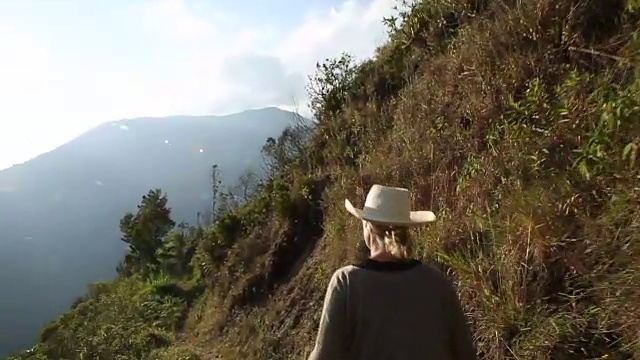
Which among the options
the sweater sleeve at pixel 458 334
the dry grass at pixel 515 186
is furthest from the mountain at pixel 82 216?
the sweater sleeve at pixel 458 334

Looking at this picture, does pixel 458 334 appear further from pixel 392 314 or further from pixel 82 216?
pixel 82 216

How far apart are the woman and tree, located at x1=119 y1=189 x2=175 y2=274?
32.6 metres

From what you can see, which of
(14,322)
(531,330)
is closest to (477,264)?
(531,330)

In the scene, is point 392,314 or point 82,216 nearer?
point 392,314

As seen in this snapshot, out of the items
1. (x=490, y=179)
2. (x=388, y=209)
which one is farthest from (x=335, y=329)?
(x=490, y=179)

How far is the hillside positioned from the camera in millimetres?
3301

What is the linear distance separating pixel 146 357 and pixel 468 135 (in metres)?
9.97

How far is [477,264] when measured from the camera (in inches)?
158

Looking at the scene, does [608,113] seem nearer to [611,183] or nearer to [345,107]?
[611,183]

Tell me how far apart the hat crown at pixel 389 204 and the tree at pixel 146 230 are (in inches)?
1278

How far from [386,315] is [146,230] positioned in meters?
34.2

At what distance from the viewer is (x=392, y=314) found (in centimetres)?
242

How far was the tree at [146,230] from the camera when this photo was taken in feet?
113

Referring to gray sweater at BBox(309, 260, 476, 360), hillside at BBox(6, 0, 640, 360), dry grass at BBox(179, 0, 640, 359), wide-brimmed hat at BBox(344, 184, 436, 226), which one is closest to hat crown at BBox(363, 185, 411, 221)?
wide-brimmed hat at BBox(344, 184, 436, 226)
